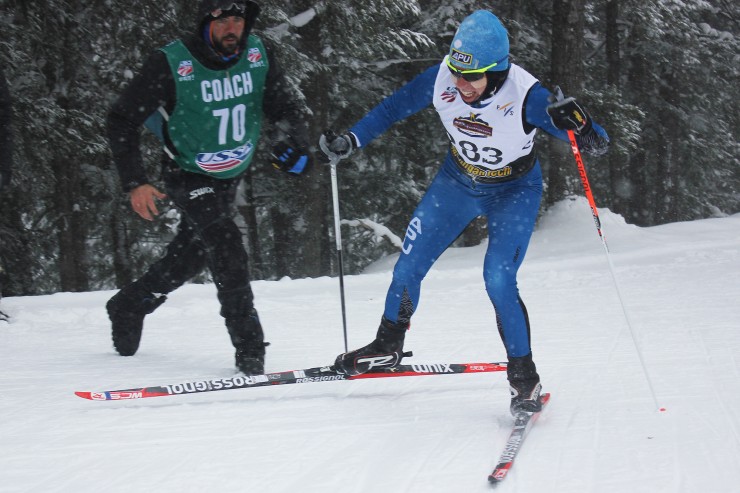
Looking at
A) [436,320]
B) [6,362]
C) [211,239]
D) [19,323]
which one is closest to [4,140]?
[211,239]

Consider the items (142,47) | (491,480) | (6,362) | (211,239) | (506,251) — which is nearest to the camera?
(491,480)

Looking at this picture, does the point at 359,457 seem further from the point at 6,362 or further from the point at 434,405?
the point at 6,362

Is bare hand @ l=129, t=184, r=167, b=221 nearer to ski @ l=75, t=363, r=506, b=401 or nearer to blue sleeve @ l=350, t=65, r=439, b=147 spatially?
ski @ l=75, t=363, r=506, b=401

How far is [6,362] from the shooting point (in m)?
5.24

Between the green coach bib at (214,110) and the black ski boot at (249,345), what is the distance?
3.12 feet

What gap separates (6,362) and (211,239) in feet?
6.23

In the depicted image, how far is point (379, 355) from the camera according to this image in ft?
14.2

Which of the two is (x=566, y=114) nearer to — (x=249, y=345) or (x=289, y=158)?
(x=289, y=158)

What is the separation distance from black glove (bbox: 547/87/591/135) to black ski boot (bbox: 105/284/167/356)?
293cm

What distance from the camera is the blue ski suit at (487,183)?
391cm

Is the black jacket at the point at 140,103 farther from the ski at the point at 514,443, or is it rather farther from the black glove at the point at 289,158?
the ski at the point at 514,443

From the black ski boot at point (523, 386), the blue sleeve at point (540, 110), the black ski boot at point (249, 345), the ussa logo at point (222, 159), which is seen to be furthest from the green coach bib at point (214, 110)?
the black ski boot at point (523, 386)

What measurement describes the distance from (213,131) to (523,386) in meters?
2.37

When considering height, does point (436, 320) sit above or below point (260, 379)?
below
